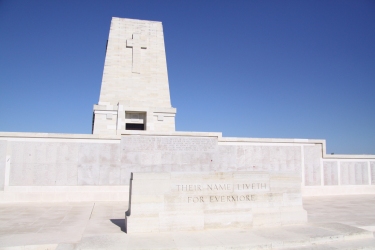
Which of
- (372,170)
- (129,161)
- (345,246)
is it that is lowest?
(345,246)

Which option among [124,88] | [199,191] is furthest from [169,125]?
[199,191]

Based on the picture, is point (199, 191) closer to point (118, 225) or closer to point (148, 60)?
point (118, 225)

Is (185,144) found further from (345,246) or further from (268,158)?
(345,246)

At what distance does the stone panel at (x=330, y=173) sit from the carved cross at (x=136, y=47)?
37.1 ft

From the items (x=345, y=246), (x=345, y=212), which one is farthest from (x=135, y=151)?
(x=345, y=246)

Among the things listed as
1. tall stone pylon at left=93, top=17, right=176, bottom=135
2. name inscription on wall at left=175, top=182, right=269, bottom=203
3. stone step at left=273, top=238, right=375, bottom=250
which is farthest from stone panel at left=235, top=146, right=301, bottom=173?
stone step at left=273, top=238, right=375, bottom=250

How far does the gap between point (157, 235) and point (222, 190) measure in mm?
1856

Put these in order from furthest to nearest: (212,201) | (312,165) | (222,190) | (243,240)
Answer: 1. (312,165)
2. (222,190)
3. (212,201)
4. (243,240)

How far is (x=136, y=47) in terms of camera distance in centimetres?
1788

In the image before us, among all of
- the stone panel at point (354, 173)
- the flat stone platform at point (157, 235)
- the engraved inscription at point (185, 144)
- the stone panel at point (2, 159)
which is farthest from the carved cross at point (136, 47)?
the stone panel at point (354, 173)

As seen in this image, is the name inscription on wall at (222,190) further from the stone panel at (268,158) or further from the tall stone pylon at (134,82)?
the tall stone pylon at (134,82)

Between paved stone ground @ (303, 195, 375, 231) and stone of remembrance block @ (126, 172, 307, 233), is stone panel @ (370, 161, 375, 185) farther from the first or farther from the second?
stone of remembrance block @ (126, 172, 307, 233)

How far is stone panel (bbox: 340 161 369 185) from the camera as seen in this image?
15641 mm

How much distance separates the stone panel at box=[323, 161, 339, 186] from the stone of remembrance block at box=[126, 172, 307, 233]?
850 cm
